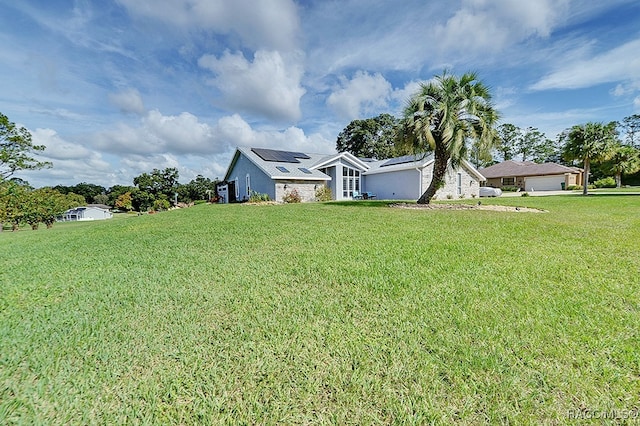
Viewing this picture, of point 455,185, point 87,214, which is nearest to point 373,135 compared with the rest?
point 455,185

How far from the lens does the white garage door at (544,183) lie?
37.9 m

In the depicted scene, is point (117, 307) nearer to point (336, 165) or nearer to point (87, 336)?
point (87, 336)

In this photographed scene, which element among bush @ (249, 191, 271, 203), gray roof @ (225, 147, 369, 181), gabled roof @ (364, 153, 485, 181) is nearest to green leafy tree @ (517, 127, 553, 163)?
gabled roof @ (364, 153, 485, 181)

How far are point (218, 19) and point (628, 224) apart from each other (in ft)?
56.2

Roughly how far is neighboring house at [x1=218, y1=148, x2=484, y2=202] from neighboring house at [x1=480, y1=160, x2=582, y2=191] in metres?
20.1

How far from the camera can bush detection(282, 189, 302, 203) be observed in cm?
2097

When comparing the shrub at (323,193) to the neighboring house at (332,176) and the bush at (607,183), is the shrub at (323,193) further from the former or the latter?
the bush at (607,183)

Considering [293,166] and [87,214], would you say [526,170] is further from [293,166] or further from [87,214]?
[87,214]

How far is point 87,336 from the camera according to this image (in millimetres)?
2711

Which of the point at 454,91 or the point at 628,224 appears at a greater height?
the point at 454,91

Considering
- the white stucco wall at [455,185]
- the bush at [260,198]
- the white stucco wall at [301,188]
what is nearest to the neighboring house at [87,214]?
the bush at [260,198]

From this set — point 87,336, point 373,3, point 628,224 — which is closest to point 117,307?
point 87,336

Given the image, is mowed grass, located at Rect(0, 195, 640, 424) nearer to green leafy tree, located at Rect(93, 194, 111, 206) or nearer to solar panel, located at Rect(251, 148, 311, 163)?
solar panel, located at Rect(251, 148, 311, 163)

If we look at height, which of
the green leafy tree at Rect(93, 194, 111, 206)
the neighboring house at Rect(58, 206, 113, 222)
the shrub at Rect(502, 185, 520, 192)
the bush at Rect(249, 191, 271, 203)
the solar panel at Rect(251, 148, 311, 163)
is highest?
the solar panel at Rect(251, 148, 311, 163)
